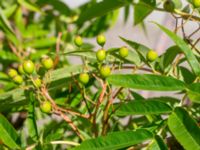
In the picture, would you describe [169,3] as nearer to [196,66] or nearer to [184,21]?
[184,21]

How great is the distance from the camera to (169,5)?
801 millimetres

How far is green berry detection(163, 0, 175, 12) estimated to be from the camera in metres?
0.80

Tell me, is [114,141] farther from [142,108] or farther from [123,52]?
[123,52]

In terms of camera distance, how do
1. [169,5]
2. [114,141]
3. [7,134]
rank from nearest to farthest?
1. [114,141]
2. [7,134]
3. [169,5]

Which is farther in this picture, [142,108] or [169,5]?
[169,5]

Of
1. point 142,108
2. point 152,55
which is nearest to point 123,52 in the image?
point 152,55

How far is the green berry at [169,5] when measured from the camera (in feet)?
2.63

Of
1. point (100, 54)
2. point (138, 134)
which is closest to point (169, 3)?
point (100, 54)

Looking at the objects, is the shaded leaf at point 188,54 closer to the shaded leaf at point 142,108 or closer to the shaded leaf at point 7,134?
the shaded leaf at point 142,108

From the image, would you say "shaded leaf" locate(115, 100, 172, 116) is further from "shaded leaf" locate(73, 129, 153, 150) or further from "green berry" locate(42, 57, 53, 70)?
"green berry" locate(42, 57, 53, 70)

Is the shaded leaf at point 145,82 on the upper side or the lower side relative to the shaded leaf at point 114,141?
upper

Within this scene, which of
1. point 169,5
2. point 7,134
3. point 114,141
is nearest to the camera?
point 114,141

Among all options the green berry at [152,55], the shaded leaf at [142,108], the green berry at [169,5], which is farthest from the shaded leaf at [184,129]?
the green berry at [169,5]

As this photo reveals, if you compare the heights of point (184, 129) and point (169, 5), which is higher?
point (169, 5)
